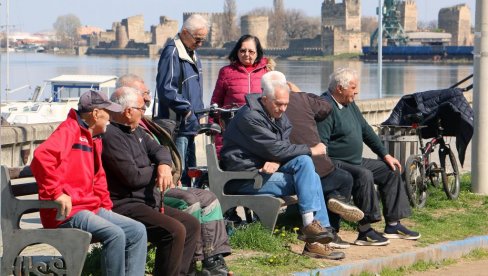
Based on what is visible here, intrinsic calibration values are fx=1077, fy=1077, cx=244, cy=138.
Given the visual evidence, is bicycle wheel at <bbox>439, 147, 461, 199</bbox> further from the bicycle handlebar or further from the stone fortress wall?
the stone fortress wall

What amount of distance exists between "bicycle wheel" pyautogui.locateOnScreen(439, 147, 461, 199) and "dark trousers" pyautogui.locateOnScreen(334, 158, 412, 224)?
169cm

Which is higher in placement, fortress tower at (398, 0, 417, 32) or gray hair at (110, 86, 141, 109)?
gray hair at (110, 86, 141, 109)

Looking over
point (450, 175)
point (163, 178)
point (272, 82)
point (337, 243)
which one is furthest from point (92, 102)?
point (450, 175)

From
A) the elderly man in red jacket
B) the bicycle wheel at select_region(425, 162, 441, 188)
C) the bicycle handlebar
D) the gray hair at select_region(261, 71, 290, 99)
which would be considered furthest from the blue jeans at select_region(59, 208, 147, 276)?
the bicycle wheel at select_region(425, 162, 441, 188)

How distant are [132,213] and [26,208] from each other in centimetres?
67

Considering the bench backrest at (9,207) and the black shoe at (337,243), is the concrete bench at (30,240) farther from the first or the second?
the black shoe at (337,243)

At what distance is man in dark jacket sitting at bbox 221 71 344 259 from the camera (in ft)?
23.3

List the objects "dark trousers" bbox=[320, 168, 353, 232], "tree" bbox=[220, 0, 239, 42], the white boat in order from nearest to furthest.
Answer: "dark trousers" bbox=[320, 168, 353, 232] → the white boat → "tree" bbox=[220, 0, 239, 42]

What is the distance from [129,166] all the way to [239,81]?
2793 millimetres

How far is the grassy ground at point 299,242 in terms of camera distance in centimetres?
675

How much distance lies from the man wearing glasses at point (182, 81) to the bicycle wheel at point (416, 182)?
202 cm

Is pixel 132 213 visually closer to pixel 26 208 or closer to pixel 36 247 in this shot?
pixel 26 208

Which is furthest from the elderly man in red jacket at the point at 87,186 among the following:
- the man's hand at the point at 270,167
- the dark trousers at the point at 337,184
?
the dark trousers at the point at 337,184

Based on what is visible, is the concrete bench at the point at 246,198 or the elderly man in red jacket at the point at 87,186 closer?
the elderly man in red jacket at the point at 87,186
